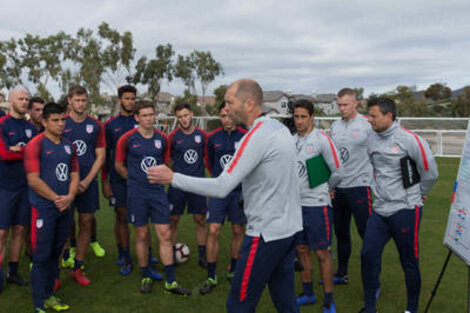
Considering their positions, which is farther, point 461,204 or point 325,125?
point 325,125

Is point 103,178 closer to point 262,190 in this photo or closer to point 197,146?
point 197,146

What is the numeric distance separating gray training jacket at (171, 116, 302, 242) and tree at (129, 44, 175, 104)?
46012 mm

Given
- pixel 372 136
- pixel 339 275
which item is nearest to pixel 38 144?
pixel 372 136

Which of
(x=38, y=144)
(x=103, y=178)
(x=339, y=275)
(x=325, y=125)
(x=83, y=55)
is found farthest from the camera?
(x=83, y=55)

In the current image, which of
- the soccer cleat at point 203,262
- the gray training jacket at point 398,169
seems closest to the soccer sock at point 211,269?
the soccer cleat at point 203,262

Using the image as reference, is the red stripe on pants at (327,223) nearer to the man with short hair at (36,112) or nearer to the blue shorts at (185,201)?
the blue shorts at (185,201)

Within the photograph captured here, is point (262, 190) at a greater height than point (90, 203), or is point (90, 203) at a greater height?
point (262, 190)

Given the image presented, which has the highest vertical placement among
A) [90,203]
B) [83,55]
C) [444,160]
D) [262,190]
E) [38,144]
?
[83,55]

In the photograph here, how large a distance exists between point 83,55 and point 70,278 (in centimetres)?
4267

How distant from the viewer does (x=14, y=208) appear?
4914 mm

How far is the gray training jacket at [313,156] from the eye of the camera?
4.30 m

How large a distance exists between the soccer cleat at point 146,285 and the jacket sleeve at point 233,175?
2.83 meters

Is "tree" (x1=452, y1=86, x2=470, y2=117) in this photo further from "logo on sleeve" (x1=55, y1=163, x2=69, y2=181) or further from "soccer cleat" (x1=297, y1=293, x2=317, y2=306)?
"logo on sleeve" (x1=55, y1=163, x2=69, y2=181)

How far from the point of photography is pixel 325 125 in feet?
71.3
